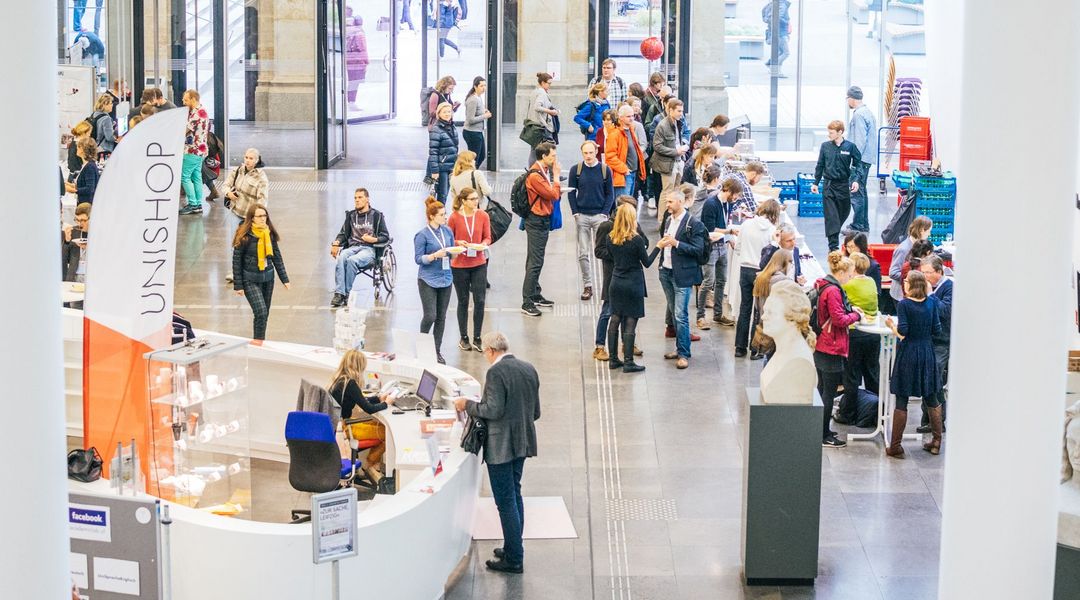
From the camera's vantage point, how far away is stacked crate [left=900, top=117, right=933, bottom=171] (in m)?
18.9

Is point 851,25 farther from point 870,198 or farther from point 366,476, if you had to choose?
point 366,476

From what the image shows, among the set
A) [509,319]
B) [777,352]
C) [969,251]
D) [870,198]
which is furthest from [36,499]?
[870,198]

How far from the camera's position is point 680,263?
1192 cm

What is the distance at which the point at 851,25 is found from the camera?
23375 mm

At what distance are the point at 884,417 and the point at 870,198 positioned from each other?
1035 centimetres

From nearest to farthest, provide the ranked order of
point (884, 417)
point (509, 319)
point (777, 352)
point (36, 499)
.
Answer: point (36, 499) → point (777, 352) → point (884, 417) → point (509, 319)

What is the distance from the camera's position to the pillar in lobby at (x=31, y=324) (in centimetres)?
443

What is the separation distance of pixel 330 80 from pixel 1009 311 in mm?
17407

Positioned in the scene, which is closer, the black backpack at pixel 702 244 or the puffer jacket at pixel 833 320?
the puffer jacket at pixel 833 320

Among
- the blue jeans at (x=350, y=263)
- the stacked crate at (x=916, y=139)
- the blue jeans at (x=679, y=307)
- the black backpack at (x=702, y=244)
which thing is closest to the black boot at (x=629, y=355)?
the blue jeans at (x=679, y=307)

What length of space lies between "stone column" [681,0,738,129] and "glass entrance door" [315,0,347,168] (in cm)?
524

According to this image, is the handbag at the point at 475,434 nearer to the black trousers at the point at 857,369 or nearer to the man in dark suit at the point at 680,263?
the black trousers at the point at 857,369

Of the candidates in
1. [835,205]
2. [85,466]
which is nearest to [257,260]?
[85,466]

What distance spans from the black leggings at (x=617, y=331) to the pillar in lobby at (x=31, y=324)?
7451 mm
